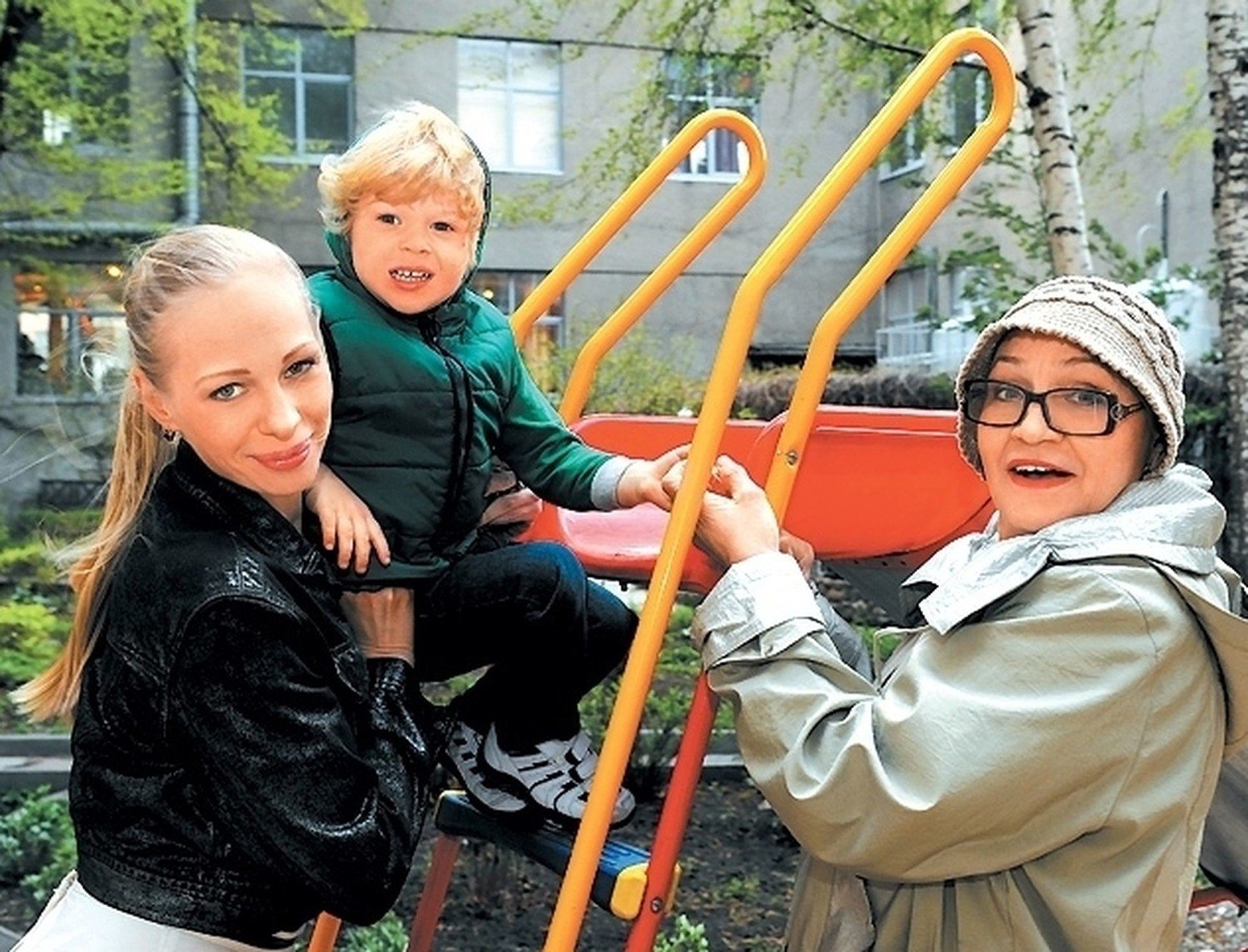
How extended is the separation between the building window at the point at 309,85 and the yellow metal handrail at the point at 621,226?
41.3 feet

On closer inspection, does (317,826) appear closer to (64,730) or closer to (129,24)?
(64,730)

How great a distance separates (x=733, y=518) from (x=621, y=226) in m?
0.95

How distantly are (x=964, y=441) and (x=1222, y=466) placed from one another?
19.0 ft

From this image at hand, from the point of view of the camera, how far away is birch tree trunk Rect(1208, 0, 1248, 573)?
4930 millimetres

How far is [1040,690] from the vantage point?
132cm

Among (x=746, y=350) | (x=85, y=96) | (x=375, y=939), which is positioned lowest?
(x=375, y=939)

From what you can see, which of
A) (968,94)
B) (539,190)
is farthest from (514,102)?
(968,94)

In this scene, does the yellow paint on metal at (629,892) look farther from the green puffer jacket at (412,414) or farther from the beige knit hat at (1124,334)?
the beige knit hat at (1124,334)

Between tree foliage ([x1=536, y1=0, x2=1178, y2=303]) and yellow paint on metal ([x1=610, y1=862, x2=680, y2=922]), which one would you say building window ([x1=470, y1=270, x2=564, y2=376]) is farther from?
yellow paint on metal ([x1=610, y1=862, x2=680, y2=922])

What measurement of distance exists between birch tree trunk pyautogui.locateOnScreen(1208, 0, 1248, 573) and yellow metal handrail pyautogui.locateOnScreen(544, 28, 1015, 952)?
11.5 feet

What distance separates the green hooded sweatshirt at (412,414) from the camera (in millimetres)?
1697

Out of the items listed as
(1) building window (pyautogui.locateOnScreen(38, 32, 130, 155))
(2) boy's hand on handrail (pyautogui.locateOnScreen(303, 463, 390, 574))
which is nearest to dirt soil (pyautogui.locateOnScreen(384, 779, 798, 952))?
(2) boy's hand on handrail (pyautogui.locateOnScreen(303, 463, 390, 574))

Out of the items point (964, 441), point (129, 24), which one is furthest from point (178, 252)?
point (129, 24)

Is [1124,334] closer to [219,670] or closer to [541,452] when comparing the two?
[541,452]
